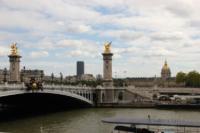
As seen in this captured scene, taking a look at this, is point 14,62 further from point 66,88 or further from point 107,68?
point 66,88

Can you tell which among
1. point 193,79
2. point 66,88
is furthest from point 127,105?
point 193,79

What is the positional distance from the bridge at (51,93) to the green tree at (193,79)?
3822 cm

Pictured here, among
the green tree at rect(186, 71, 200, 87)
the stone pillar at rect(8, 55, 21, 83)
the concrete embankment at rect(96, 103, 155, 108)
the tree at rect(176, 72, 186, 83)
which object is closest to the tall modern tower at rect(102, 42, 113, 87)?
the concrete embankment at rect(96, 103, 155, 108)

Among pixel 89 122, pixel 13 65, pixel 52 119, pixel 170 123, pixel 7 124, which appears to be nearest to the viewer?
pixel 170 123

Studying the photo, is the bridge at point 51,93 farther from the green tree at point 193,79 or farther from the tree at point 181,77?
the tree at point 181,77

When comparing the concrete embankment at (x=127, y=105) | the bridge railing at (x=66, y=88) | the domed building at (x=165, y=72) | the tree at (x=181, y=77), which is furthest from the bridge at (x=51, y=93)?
the domed building at (x=165, y=72)

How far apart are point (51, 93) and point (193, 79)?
57.6 meters

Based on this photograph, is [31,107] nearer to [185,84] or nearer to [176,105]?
[176,105]

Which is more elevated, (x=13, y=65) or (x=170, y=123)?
(x=13, y=65)

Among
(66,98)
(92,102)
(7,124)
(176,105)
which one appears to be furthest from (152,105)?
(7,124)

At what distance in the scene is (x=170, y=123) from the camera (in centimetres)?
2359

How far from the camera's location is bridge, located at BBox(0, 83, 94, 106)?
41.0 meters

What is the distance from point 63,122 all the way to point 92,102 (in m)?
23.4

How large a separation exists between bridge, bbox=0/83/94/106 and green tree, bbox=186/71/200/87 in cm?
3822
